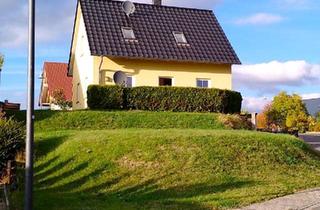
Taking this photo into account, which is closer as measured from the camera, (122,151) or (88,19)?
(122,151)

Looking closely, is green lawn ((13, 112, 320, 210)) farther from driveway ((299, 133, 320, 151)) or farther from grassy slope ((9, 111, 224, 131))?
driveway ((299, 133, 320, 151))

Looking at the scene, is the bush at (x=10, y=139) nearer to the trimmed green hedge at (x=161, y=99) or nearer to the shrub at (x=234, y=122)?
the trimmed green hedge at (x=161, y=99)

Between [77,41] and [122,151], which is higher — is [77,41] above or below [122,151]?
above

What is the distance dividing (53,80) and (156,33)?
18.2 meters

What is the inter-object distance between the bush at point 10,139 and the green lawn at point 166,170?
77 cm

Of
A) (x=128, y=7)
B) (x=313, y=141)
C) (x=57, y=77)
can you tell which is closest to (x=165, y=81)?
(x=128, y=7)

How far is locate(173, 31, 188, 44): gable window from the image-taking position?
106 ft

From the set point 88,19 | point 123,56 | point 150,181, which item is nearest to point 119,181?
point 150,181

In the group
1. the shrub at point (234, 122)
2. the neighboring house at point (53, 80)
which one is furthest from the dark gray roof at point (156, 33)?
the neighboring house at point (53, 80)

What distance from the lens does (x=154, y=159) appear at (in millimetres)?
15938

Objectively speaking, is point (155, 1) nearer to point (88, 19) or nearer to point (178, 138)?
point (88, 19)

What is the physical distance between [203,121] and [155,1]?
14.7 meters

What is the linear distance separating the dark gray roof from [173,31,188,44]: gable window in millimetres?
230

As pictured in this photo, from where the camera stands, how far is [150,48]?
31.2 meters
